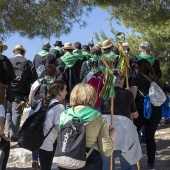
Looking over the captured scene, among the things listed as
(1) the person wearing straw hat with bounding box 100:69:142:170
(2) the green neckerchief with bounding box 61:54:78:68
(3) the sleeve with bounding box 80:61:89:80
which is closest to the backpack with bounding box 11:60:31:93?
(2) the green neckerchief with bounding box 61:54:78:68

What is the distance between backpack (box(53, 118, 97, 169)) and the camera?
359cm

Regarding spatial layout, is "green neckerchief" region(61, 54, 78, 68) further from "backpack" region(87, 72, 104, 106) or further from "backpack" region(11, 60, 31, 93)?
"backpack" region(87, 72, 104, 106)

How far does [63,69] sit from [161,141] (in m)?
2.85

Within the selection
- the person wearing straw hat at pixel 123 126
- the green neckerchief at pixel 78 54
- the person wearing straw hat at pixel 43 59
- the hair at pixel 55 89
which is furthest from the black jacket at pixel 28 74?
the person wearing straw hat at pixel 123 126

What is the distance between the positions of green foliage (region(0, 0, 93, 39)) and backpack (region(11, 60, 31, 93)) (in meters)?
1.16

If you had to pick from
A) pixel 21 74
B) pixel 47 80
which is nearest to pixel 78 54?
pixel 21 74

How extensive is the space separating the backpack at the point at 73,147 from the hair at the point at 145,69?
2789 mm

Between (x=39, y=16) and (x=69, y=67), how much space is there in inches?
62.5

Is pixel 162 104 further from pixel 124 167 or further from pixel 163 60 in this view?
pixel 163 60

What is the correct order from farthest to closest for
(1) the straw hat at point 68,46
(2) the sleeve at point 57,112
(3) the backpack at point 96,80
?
(1) the straw hat at point 68,46 < (3) the backpack at point 96,80 < (2) the sleeve at point 57,112

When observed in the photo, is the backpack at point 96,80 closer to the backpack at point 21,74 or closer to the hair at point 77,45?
the hair at point 77,45

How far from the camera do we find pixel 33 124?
4.86 meters

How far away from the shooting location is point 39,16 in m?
6.59

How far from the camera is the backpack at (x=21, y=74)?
25.7 feet
